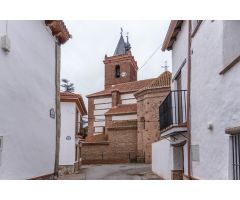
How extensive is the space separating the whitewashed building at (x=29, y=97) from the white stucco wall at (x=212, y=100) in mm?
3197

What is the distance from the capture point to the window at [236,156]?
13.4 feet

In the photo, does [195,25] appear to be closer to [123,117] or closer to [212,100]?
[212,100]

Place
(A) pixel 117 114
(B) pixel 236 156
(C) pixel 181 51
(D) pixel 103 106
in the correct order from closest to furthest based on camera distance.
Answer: (B) pixel 236 156 < (C) pixel 181 51 < (A) pixel 117 114 < (D) pixel 103 106

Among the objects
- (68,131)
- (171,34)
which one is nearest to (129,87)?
(68,131)

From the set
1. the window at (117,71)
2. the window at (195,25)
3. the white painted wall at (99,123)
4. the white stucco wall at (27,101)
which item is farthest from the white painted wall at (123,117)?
the window at (195,25)

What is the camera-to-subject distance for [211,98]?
5.08 metres

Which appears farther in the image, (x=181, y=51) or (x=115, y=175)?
(x=115, y=175)

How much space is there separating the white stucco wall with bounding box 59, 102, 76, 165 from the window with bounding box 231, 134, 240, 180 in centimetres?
971

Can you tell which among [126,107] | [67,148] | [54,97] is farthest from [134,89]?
[54,97]

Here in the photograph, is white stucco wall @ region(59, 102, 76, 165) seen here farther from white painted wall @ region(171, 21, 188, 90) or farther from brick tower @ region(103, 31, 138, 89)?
brick tower @ region(103, 31, 138, 89)

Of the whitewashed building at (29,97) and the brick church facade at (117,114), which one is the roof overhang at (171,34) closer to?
the whitewashed building at (29,97)

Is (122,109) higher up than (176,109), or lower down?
higher up

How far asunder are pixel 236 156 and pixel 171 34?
4.51m
